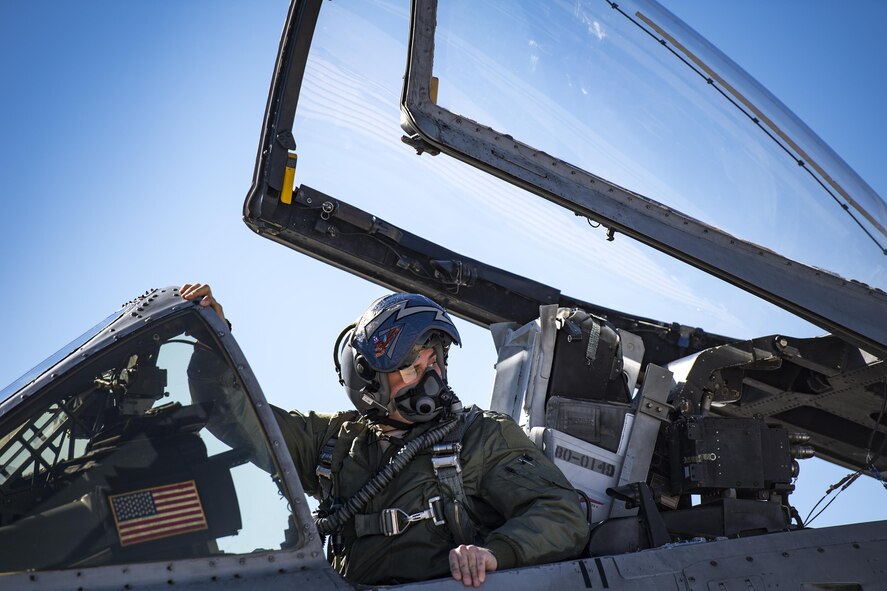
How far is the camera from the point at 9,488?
2100 millimetres

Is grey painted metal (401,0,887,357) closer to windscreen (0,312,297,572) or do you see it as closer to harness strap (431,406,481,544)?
harness strap (431,406,481,544)

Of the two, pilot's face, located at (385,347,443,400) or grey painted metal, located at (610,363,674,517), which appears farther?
grey painted metal, located at (610,363,674,517)

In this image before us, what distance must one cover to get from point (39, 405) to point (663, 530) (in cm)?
192

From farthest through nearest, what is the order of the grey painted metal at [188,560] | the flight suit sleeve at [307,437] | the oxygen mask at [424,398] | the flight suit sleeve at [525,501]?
1. the flight suit sleeve at [307,437]
2. the oxygen mask at [424,398]
3. the flight suit sleeve at [525,501]
4. the grey painted metal at [188,560]

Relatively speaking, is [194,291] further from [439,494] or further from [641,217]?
[641,217]

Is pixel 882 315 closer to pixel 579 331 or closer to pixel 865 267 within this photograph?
pixel 865 267

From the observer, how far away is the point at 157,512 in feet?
7.21

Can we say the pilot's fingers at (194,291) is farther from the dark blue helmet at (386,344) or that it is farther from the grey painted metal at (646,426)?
the grey painted metal at (646,426)

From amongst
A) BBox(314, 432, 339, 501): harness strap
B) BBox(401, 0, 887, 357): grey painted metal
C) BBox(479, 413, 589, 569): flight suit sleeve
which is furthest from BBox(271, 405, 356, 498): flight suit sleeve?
BBox(401, 0, 887, 357): grey painted metal

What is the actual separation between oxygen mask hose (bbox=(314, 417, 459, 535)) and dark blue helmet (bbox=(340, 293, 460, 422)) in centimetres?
11

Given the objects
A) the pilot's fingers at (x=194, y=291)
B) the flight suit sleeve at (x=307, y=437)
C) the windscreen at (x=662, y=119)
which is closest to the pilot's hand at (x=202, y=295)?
the pilot's fingers at (x=194, y=291)

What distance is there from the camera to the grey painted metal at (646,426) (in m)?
3.58

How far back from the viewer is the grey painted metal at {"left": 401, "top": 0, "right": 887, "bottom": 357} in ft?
10.8

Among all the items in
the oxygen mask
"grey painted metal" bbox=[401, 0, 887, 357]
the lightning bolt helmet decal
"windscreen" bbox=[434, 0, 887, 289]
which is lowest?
the oxygen mask
